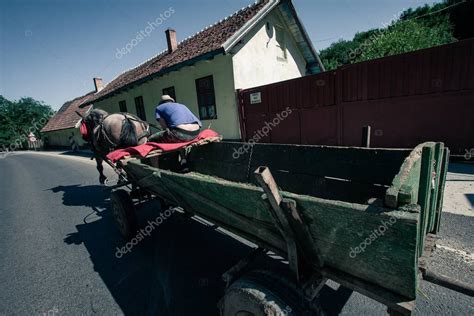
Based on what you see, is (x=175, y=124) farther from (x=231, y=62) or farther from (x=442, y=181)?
(x=231, y=62)

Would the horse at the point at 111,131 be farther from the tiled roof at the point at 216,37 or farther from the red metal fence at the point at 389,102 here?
the red metal fence at the point at 389,102

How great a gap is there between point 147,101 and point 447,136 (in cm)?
1416

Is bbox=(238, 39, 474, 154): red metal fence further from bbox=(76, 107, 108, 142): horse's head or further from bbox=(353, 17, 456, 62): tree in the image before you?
bbox=(353, 17, 456, 62): tree

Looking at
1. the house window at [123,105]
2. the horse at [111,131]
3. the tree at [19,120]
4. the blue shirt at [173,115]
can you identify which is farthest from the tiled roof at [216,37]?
the tree at [19,120]

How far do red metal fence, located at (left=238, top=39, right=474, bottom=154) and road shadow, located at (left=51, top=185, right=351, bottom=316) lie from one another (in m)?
5.37

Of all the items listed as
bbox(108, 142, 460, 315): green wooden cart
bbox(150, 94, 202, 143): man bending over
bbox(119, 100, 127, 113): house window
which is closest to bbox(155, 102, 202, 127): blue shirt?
bbox(150, 94, 202, 143): man bending over

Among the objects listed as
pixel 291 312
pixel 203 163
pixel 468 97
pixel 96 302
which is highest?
pixel 468 97

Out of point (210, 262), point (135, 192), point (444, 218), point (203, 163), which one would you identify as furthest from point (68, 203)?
point (444, 218)

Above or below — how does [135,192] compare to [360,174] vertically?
below

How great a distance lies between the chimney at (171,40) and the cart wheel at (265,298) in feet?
48.1

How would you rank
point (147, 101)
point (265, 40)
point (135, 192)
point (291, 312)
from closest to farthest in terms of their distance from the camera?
point (291, 312) → point (135, 192) → point (265, 40) → point (147, 101)

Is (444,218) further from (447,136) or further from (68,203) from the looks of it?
(68,203)

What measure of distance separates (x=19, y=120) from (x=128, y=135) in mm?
65495

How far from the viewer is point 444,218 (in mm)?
3117
